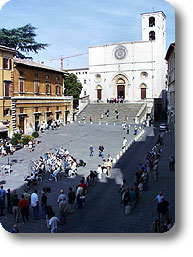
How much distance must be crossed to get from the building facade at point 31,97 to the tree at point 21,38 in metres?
3.82

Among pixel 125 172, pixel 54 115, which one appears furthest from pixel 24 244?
pixel 54 115

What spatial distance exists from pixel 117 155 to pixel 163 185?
6.92m

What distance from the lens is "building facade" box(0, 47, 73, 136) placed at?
1268 inches

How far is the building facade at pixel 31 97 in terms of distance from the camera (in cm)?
3222

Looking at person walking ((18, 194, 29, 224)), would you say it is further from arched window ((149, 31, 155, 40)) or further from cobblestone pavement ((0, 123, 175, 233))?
arched window ((149, 31, 155, 40))

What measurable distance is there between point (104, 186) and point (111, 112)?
31.5m

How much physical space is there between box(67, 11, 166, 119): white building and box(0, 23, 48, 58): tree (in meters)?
18.9

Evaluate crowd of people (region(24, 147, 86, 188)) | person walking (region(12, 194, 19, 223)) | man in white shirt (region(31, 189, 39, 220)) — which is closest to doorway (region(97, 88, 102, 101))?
crowd of people (region(24, 147, 86, 188))

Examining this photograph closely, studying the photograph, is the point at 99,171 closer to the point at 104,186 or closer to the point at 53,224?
the point at 104,186

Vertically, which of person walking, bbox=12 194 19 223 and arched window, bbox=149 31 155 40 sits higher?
arched window, bbox=149 31 155 40

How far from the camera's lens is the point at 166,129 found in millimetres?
35844

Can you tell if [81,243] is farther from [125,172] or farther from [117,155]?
[117,155]

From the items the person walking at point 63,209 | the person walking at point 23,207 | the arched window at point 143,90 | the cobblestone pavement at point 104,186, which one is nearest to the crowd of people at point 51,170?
the cobblestone pavement at point 104,186

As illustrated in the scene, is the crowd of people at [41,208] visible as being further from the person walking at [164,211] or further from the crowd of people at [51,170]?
the person walking at [164,211]
